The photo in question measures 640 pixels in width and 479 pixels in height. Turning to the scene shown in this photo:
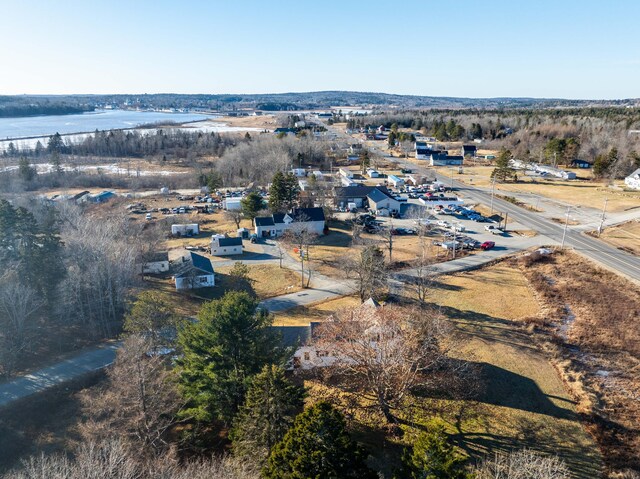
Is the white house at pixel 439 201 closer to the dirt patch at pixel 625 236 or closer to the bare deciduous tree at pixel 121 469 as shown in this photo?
the dirt patch at pixel 625 236

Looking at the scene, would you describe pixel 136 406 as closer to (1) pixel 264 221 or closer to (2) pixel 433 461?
(2) pixel 433 461

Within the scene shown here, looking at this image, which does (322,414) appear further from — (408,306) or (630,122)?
(630,122)

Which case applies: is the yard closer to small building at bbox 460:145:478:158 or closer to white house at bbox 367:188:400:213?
white house at bbox 367:188:400:213

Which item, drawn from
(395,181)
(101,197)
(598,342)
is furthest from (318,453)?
(101,197)

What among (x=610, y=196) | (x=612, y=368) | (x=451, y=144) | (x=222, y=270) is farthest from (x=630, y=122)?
(x=222, y=270)

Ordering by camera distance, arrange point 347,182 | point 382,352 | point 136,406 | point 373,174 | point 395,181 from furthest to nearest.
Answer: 1. point 373,174
2. point 395,181
3. point 347,182
4. point 382,352
5. point 136,406
